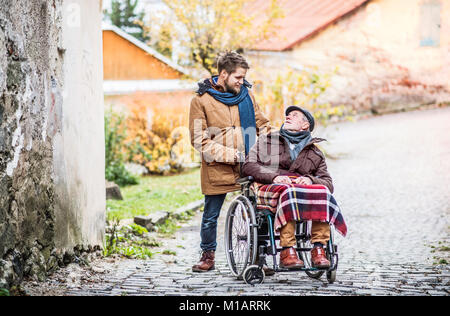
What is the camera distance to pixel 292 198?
4.57 meters

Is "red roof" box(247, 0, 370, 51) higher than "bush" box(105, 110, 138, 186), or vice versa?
"red roof" box(247, 0, 370, 51)

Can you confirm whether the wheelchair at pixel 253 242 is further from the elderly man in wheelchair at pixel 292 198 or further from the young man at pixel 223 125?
the young man at pixel 223 125

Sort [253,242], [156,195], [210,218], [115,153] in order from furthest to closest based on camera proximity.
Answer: [115,153] < [156,195] < [210,218] < [253,242]

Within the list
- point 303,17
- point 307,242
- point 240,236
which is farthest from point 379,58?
point 240,236

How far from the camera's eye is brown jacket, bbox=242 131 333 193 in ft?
16.0

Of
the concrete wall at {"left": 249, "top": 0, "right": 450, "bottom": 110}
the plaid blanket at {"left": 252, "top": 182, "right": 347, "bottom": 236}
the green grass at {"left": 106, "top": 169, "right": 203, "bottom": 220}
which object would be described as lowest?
the green grass at {"left": 106, "top": 169, "right": 203, "bottom": 220}

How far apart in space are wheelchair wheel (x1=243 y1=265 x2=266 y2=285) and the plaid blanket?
0.34m

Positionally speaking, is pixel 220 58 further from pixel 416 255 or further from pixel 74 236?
pixel 416 255

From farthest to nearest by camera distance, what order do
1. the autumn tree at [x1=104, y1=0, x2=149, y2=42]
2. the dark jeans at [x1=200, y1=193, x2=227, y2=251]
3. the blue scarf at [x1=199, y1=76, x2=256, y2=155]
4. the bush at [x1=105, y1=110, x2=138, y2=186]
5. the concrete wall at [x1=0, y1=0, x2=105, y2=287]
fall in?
the autumn tree at [x1=104, y1=0, x2=149, y2=42] → the bush at [x1=105, y1=110, x2=138, y2=186] → the dark jeans at [x1=200, y1=193, x2=227, y2=251] → the blue scarf at [x1=199, y1=76, x2=256, y2=155] → the concrete wall at [x1=0, y1=0, x2=105, y2=287]

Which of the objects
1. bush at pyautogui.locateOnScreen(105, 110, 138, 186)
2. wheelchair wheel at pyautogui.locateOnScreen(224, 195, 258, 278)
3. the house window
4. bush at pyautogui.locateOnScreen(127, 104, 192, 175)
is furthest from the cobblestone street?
the house window

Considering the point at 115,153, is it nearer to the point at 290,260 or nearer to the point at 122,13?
the point at 290,260

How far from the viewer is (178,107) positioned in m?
16.6

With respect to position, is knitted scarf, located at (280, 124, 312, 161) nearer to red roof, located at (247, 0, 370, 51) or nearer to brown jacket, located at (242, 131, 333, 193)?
brown jacket, located at (242, 131, 333, 193)

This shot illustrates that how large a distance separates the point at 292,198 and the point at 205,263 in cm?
127
